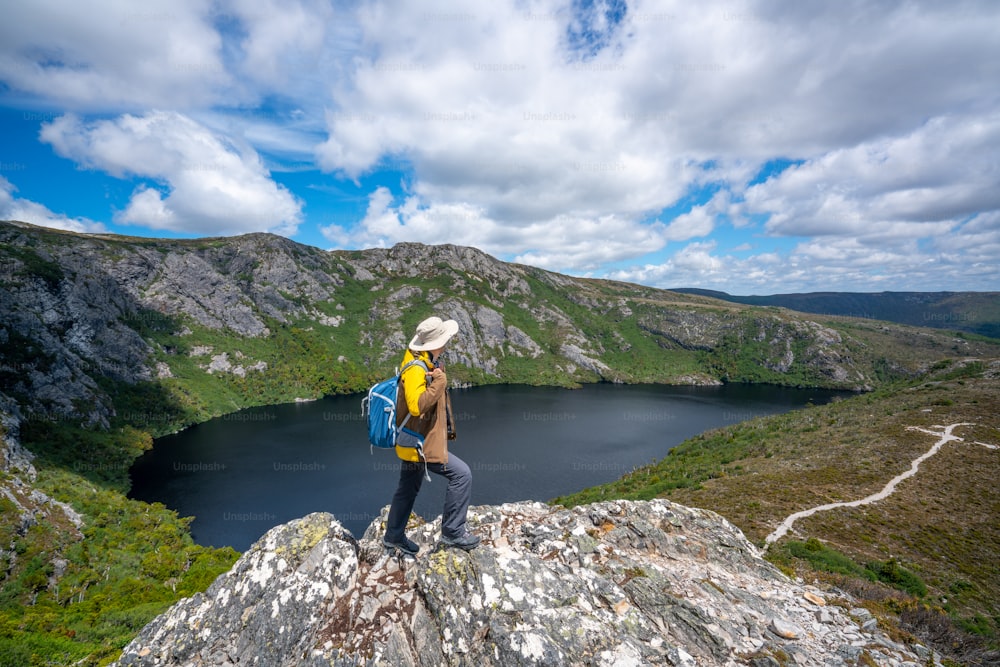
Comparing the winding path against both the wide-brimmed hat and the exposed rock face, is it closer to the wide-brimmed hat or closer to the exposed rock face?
the exposed rock face

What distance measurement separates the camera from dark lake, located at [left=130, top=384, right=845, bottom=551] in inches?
2334

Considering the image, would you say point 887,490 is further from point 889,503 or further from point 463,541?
point 463,541

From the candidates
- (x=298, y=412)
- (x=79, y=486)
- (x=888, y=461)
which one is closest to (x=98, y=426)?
(x=79, y=486)

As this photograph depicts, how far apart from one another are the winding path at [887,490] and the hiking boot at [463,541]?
18.2 m

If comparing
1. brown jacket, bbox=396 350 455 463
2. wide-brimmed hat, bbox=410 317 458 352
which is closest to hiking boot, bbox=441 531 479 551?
brown jacket, bbox=396 350 455 463

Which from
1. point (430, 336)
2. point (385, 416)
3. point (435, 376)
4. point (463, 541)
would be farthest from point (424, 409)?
point (463, 541)

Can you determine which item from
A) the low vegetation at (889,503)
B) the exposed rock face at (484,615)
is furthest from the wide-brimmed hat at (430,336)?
the low vegetation at (889,503)

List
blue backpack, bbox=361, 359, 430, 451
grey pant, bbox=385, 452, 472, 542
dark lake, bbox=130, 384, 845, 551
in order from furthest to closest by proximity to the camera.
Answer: dark lake, bbox=130, 384, 845, 551, grey pant, bbox=385, 452, 472, 542, blue backpack, bbox=361, 359, 430, 451

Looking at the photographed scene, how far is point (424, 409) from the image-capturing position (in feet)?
22.5

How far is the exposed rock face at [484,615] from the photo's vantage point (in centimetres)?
669

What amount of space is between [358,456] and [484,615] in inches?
3153

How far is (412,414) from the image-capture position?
6.95 metres

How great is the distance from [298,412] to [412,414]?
129 metres

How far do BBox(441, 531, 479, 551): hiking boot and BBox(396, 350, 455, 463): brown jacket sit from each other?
1.76 metres
